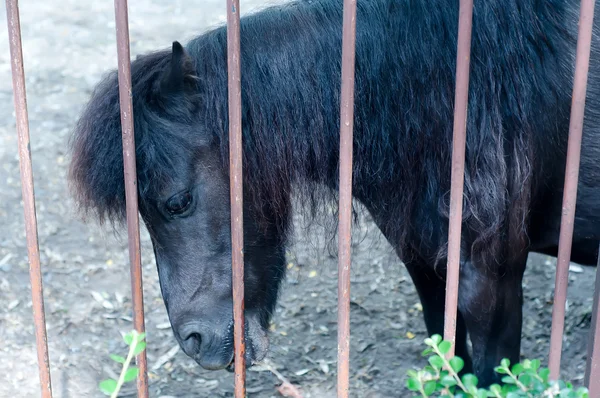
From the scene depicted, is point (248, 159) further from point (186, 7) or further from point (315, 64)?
point (186, 7)

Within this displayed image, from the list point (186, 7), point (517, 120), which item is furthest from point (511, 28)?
point (186, 7)

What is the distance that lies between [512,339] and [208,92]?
1.49 metres

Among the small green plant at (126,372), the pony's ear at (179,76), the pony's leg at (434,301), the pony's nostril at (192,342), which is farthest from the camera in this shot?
the pony's leg at (434,301)

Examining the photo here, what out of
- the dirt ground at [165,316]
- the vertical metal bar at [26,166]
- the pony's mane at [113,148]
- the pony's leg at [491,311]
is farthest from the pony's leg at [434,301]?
the vertical metal bar at [26,166]

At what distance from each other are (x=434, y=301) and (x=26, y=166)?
6.58ft

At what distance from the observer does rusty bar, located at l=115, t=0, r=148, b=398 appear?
1730 millimetres

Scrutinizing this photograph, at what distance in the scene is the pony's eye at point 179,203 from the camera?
7.85 ft

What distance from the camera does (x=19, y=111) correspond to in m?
1.81

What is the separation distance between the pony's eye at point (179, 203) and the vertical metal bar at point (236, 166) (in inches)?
22.0

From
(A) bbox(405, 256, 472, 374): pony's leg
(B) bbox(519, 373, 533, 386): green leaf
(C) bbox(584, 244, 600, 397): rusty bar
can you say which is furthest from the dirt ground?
(B) bbox(519, 373, 533, 386): green leaf

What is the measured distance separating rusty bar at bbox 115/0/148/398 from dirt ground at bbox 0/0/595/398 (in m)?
1.05

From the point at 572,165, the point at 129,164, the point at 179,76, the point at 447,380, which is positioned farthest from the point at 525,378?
the point at 179,76

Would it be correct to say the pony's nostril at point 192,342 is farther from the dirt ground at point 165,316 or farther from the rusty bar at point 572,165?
the rusty bar at point 572,165

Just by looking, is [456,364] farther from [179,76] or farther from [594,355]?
[179,76]
